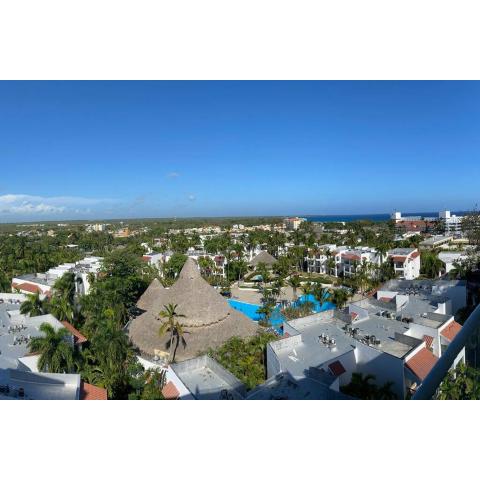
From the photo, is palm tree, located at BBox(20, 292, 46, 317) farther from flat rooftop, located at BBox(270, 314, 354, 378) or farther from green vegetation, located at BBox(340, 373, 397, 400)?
green vegetation, located at BBox(340, 373, 397, 400)

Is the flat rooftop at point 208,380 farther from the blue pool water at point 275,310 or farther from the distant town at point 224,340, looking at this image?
the blue pool water at point 275,310

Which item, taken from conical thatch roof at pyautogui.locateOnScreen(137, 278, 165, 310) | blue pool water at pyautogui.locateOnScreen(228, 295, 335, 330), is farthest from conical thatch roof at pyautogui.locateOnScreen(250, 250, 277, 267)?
conical thatch roof at pyautogui.locateOnScreen(137, 278, 165, 310)

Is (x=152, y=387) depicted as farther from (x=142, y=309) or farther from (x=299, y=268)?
(x=299, y=268)

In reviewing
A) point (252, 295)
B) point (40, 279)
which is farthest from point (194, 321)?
point (40, 279)

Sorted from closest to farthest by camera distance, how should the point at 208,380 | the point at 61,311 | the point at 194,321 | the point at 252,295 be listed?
1. the point at 208,380
2. the point at 194,321
3. the point at 61,311
4. the point at 252,295

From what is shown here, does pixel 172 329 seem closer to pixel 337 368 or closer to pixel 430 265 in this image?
pixel 337 368

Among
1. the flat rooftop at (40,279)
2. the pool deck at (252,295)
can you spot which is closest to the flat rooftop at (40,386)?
the flat rooftop at (40,279)
